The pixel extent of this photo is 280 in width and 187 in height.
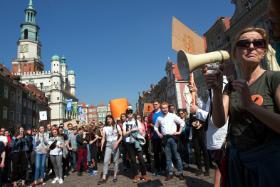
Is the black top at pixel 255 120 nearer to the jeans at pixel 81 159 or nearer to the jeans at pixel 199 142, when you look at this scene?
the jeans at pixel 199 142

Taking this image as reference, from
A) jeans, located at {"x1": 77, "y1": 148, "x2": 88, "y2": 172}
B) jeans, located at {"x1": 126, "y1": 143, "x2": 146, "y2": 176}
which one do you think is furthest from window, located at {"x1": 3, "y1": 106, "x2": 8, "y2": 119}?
jeans, located at {"x1": 126, "y1": 143, "x2": 146, "y2": 176}

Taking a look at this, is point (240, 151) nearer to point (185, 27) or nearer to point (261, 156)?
point (261, 156)

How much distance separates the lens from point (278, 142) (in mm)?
1746

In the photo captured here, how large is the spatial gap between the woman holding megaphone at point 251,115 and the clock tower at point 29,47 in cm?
11148

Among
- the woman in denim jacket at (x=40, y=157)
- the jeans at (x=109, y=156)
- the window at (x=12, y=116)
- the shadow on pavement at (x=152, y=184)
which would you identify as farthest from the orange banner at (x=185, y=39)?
the window at (x=12, y=116)

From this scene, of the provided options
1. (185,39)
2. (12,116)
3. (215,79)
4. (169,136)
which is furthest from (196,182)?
(12,116)

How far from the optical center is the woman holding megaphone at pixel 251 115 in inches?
67.7

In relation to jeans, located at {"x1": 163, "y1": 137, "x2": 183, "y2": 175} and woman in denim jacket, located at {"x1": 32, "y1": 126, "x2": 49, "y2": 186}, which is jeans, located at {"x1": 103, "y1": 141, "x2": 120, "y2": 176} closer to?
jeans, located at {"x1": 163, "y1": 137, "x2": 183, "y2": 175}

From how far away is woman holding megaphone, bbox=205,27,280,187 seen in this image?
172 cm

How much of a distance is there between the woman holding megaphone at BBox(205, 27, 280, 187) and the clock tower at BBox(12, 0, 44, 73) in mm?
111478

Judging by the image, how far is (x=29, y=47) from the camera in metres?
110

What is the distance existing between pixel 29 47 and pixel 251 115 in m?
117

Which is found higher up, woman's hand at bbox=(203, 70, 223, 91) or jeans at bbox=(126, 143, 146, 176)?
woman's hand at bbox=(203, 70, 223, 91)

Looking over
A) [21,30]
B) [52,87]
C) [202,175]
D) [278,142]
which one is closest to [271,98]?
[278,142]
